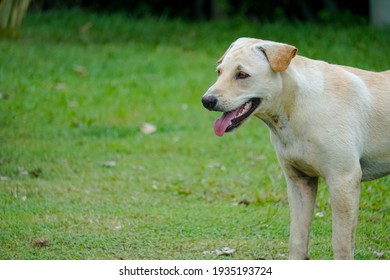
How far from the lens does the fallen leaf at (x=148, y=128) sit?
1080 cm

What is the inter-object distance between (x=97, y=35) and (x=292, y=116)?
1145 centimetres

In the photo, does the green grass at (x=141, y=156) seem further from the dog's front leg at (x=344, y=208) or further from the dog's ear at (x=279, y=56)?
the dog's ear at (x=279, y=56)

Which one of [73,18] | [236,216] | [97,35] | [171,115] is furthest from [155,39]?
[236,216]

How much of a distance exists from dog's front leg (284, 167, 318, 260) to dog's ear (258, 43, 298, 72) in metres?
0.83

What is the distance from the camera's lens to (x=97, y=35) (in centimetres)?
1670

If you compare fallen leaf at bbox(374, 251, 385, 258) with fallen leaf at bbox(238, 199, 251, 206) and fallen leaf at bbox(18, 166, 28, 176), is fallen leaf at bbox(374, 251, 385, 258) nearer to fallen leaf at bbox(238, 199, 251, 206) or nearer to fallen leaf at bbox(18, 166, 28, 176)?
fallen leaf at bbox(238, 199, 251, 206)

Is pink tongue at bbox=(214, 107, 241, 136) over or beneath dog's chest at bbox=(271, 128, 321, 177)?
over

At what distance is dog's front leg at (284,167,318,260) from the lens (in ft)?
19.7

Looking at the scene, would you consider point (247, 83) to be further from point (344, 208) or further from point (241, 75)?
point (344, 208)

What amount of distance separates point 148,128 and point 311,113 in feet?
Result: 17.6

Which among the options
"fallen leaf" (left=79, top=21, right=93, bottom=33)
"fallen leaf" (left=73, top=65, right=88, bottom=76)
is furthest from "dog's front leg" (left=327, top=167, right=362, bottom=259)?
"fallen leaf" (left=79, top=21, right=93, bottom=33)

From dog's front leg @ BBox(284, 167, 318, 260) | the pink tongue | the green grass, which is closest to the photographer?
the pink tongue

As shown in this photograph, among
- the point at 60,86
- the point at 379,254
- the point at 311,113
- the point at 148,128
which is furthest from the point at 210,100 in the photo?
the point at 60,86
